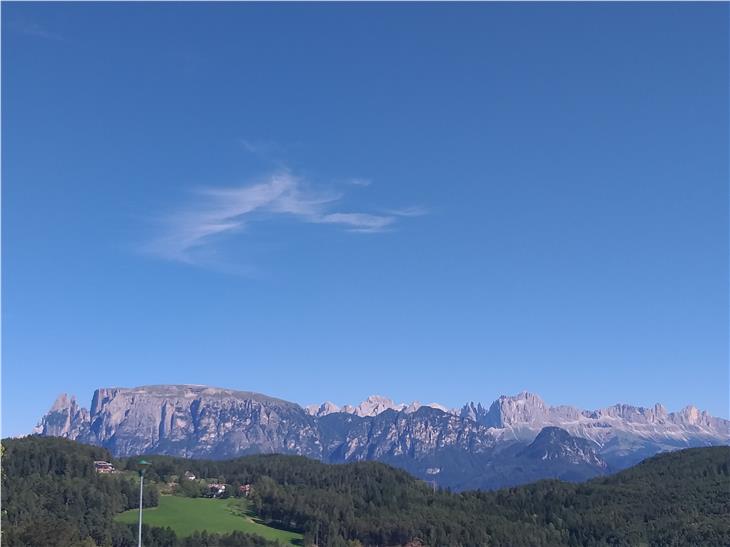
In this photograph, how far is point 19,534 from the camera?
6122 inches

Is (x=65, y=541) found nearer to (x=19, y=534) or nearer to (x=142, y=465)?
(x=19, y=534)

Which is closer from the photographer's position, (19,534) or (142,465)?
(142,465)

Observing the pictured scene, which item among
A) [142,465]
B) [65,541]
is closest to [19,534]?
[65,541]

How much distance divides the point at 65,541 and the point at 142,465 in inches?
2486

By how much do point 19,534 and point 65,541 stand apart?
7.73 metres

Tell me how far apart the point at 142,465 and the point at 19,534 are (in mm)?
65512

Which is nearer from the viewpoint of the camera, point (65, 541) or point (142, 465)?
point (142, 465)

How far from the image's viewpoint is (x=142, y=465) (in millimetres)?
103875

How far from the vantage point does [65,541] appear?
513 feet
